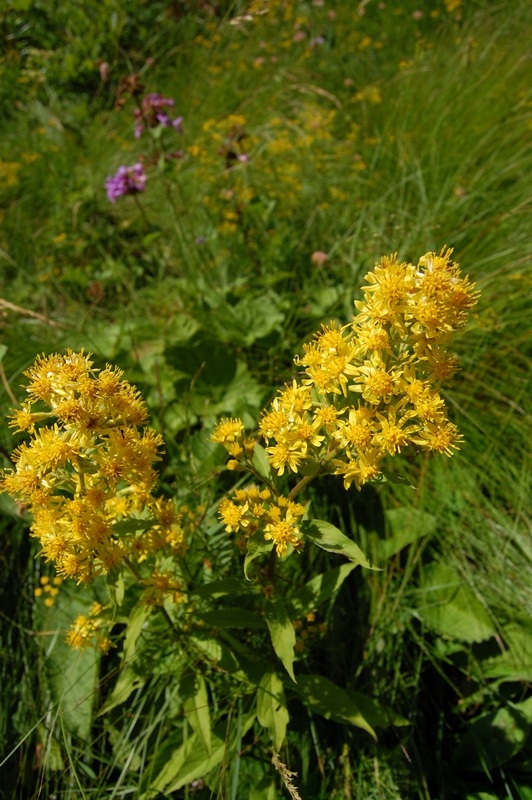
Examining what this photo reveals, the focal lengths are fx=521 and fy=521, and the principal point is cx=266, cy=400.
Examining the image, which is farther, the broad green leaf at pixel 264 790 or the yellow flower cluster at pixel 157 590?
the broad green leaf at pixel 264 790

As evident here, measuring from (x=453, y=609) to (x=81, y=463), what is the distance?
1836 millimetres

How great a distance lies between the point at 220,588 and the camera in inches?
61.4

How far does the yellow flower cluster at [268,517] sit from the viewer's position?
139 cm

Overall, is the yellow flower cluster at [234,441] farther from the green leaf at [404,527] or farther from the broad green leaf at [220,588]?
the green leaf at [404,527]

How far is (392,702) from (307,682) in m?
0.63

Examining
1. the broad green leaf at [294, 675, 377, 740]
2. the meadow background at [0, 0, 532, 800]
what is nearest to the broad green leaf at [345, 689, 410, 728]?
the meadow background at [0, 0, 532, 800]

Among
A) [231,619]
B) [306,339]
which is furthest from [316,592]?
[306,339]

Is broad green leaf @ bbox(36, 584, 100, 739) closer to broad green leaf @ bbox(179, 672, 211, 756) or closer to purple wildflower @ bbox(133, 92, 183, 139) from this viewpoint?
broad green leaf @ bbox(179, 672, 211, 756)

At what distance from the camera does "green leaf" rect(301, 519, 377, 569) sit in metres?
1.37

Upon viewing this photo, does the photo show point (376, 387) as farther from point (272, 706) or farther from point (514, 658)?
point (514, 658)

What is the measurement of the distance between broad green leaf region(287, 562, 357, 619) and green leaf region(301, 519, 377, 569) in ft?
1.15

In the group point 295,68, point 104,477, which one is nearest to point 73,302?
point 104,477

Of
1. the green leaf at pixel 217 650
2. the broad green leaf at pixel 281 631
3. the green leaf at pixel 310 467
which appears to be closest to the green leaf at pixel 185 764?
the green leaf at pixel 217 650

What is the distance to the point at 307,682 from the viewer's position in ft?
5.87
